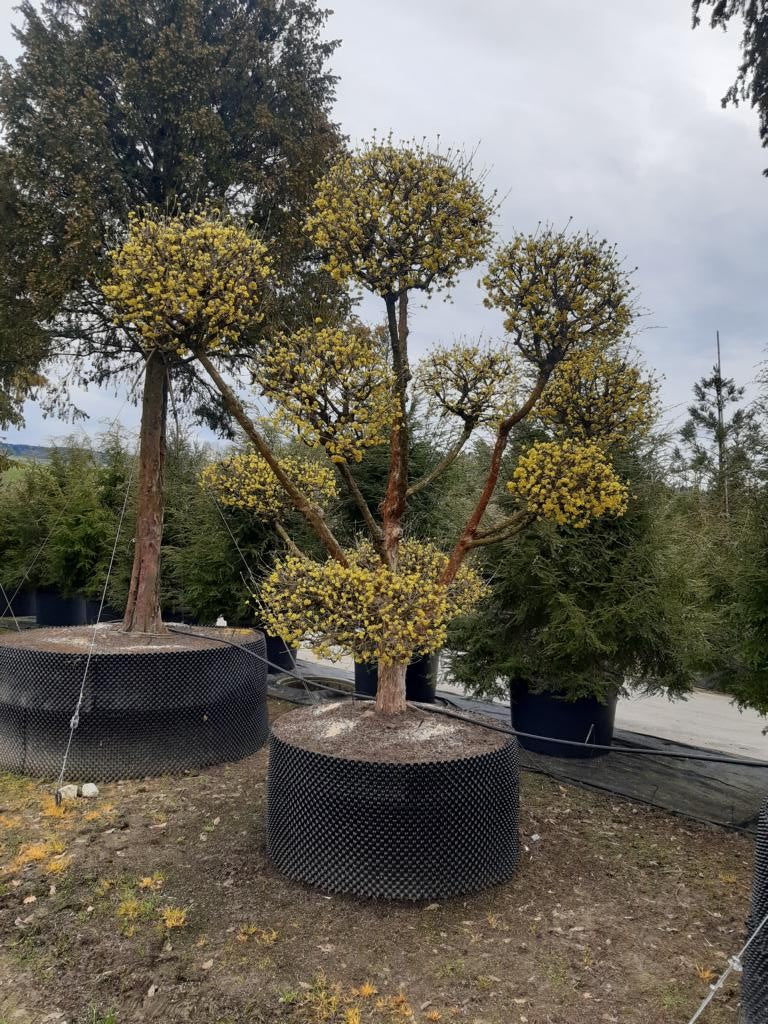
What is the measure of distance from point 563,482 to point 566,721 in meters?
2.52

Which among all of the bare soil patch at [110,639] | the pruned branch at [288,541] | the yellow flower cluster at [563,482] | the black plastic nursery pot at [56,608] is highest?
the yellow flower cluster at [563,482]

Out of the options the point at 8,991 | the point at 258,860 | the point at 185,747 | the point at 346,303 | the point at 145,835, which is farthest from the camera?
the point at 346,303

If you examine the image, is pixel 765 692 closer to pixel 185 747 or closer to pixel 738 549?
pixel 738 549

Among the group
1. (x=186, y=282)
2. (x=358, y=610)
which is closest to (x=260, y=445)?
(x=186, y=282)

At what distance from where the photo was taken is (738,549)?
14.3 ft

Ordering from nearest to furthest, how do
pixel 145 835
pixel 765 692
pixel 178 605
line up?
pixel 145 835 → pixel 765 692 → pixel 178 605

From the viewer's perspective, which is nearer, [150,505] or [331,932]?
[331,932]

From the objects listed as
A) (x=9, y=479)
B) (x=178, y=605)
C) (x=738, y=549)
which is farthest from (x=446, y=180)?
(x=9, y=479)

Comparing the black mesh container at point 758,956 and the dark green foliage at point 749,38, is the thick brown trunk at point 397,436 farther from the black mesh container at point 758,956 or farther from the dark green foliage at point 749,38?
the dark green foliage at point 749,38

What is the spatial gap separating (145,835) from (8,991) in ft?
4.32

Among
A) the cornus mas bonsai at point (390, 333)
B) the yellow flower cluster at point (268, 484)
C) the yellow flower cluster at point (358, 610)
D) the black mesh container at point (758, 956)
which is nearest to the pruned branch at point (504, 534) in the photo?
the cornus mas bonsai at point (390, 333)

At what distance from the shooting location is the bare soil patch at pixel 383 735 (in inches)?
129

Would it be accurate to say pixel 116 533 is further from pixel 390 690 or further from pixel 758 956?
pixel 758 956

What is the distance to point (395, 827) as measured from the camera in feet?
10.2
